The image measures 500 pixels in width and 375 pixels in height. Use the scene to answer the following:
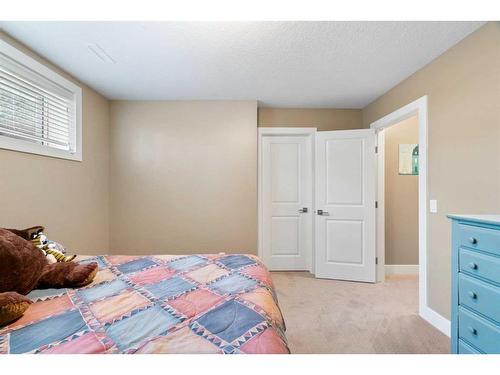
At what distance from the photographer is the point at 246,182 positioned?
354 centimetres

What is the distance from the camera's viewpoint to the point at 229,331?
955mm

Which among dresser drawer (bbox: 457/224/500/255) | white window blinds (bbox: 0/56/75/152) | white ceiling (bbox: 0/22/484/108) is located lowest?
dresser drawer (bbox: 457/224/500/255)

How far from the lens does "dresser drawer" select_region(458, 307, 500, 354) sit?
4.24ft

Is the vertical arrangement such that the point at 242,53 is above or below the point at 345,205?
above

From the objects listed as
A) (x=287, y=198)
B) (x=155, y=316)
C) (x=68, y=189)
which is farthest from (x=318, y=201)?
(x=68, y=189)

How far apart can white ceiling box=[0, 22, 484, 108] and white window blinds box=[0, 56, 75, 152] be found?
0.26 meters

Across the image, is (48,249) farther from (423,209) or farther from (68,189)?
(423,209)

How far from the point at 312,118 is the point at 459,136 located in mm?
2033

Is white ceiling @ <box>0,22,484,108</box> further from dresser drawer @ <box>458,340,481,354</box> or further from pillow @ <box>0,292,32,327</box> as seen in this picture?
dresser drawer @ <box>458,340,481,354</box>

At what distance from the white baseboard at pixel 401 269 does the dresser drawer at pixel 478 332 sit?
2.49 m

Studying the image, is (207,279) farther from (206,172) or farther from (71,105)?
(71,105)

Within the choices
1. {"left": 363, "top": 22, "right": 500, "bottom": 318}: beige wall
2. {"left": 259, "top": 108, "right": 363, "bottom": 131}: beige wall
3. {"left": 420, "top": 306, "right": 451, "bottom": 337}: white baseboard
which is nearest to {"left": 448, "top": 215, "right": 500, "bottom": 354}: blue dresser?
{"left": 363, "top": 22, "right": 500, "bottom": 318}: beige wall
